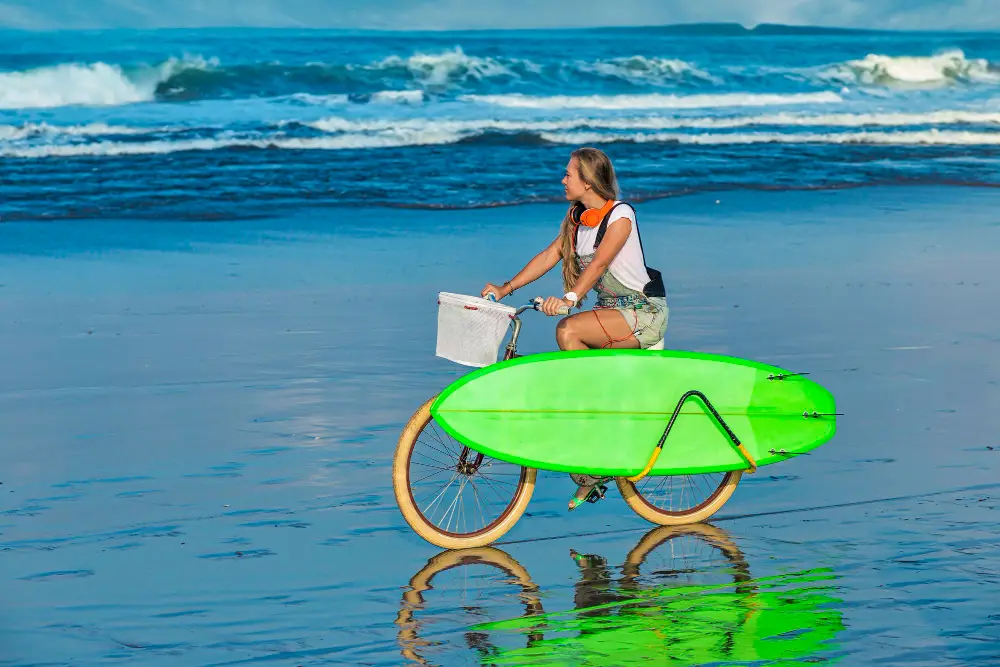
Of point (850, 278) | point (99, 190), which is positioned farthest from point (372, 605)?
point (99, 190)

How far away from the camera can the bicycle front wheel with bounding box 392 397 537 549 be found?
639 centimetres

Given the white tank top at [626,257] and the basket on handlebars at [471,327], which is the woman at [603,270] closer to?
the white tank top at [626,257]

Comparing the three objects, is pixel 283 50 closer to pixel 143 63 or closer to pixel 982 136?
pixel 143 63

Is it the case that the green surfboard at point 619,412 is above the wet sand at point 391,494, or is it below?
above

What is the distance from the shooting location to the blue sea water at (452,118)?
22.3m

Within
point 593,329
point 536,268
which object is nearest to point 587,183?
point 536,268

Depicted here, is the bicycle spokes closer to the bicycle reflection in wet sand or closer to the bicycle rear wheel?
the bicycle reflection in wet sand

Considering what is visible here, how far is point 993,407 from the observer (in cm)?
891

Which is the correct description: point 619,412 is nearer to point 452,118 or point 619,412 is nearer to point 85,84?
point 452,118

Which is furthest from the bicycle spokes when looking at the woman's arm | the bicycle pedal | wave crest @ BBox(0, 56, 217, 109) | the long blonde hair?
wave crest @ BBox(0, 56, 217, 109)

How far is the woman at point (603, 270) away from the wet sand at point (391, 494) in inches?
33.6

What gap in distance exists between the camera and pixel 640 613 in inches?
213

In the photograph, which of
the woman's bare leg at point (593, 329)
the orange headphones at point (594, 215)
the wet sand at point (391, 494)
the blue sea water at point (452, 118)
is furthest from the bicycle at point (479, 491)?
the blue sea water at point (452, 118)

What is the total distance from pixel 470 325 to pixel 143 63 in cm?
3921
